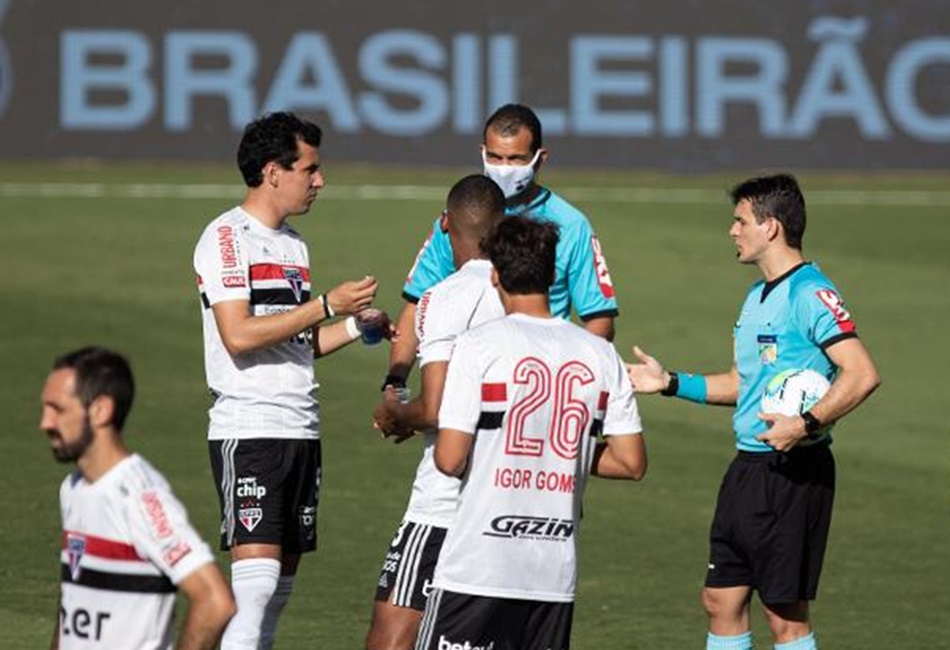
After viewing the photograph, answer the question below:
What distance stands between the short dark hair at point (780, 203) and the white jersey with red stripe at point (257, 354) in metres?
2.03

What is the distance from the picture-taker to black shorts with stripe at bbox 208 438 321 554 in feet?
30.4

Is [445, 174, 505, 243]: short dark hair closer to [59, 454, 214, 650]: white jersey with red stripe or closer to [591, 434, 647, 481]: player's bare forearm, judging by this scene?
[591, 434, 647, 481]: player's bare forearm

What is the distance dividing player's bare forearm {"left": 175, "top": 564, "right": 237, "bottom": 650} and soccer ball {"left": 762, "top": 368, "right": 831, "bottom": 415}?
339 cm

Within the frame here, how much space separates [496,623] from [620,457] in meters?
0.73

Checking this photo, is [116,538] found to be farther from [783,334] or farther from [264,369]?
[783,334]

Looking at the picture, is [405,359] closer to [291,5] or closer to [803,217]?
[803,217]

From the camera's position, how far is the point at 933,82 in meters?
30.4

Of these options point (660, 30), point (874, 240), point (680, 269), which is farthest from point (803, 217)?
point (660, 30)

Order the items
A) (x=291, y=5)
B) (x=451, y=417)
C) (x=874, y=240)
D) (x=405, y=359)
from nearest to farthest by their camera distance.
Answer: (x=451, y=417) → (x=405, y=359) → (x=874, y=240) → (x=291, y=5)

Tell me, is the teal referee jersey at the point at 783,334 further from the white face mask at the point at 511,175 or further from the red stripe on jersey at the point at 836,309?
the white face mask at the point at 511,175

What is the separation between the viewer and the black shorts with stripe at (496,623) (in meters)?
7.54

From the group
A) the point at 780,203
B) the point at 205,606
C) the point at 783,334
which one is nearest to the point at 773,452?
the point at 783,334

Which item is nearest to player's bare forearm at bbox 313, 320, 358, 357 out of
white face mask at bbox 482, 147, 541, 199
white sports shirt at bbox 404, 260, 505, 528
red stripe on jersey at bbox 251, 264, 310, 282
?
red stripe on jersey at bbox 251, 264, 310, 282

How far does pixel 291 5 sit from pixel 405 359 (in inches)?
841
